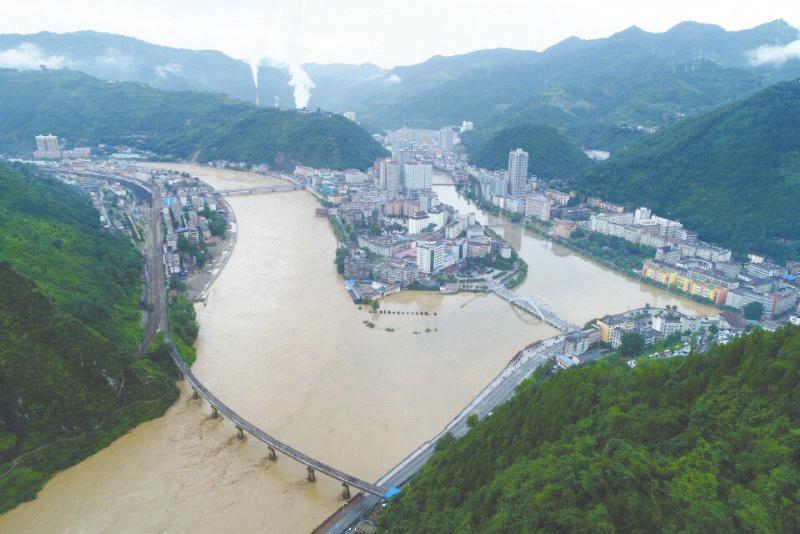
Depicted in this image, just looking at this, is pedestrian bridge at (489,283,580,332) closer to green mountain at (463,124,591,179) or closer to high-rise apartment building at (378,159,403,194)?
high-rise apartment building at (378,159,403,194)

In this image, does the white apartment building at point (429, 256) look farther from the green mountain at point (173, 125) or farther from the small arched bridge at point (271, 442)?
the green mountain at point (173, 125)

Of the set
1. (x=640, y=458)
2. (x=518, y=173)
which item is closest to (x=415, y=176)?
(x=518, y=173)

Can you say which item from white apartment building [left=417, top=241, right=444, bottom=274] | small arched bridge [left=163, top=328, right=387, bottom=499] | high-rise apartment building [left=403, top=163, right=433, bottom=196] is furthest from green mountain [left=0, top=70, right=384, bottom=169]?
small arched bridge [left=163, top=328, right=387, bottom=499]

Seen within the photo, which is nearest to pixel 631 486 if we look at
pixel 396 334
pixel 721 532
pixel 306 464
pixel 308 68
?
pixel 721 532

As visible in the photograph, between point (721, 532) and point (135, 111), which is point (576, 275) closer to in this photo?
point (721, 532)

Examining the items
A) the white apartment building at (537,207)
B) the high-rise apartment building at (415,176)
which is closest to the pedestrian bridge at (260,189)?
the high-rise apartment building at (415,176)

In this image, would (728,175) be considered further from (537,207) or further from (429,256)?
(429,256)
